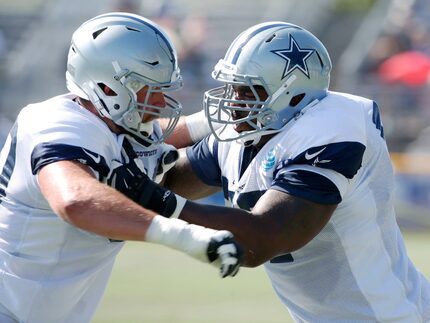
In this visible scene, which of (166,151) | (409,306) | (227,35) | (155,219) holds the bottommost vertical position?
(227,35)

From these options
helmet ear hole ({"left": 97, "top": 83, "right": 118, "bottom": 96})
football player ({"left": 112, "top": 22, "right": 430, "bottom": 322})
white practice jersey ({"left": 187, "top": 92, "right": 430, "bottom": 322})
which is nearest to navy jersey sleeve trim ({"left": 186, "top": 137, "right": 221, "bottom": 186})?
football player ({"left": 112, "top": 22, "right": 430, "bottom": 322})

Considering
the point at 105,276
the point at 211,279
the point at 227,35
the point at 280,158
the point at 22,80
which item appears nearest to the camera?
the point at 280,158

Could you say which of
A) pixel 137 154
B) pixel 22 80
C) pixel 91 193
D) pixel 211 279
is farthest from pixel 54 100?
pixel 22 80

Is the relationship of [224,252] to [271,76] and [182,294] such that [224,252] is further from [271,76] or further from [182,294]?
[182,294]

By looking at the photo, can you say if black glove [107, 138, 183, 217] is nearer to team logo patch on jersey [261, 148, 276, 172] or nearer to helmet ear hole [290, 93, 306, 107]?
team logo patch on jersey [261, 148, 276, 172]

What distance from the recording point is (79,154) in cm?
364

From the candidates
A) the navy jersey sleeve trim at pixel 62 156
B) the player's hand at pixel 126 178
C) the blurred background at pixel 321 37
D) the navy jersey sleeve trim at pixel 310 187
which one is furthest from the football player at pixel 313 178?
the blurred background at pixel 321 37

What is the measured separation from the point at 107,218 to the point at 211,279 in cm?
562

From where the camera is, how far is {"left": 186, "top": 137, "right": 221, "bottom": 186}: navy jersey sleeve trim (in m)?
4.53

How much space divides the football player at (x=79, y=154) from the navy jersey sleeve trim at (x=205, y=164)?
0.90ft

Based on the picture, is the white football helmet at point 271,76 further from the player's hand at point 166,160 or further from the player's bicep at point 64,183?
the player's bicep at point 64,183

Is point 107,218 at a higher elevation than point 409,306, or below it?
higher

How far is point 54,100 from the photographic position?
4.02 meters

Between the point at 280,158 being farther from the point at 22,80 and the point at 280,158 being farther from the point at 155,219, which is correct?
the point at 22,80
